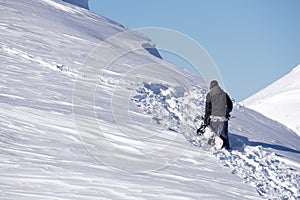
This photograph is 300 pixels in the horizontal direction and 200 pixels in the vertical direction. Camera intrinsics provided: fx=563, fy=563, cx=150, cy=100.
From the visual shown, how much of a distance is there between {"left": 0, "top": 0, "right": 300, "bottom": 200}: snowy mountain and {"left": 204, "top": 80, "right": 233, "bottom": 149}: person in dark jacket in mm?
518

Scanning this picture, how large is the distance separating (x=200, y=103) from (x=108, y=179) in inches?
427

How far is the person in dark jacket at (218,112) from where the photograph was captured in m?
12.3

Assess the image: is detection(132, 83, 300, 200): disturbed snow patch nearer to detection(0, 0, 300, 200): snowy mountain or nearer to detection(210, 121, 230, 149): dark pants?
detection(0, 0, 300, 200): snowy mountain

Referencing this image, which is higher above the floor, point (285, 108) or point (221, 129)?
point (221, 129)

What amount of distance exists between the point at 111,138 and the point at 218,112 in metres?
3.15

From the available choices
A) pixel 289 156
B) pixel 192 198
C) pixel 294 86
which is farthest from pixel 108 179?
pixel 294 86

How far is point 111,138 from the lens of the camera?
10148mm

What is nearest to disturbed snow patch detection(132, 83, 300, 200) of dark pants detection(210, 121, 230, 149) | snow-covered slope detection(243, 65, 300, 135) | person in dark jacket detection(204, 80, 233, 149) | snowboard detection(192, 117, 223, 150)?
snowboard detection(192, 117, 223, 150)

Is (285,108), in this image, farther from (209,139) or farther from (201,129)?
(209,139)

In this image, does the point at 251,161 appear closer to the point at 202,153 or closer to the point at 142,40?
the point at 202,153

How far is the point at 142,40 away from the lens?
34719mm

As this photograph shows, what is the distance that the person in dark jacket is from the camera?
483 inches

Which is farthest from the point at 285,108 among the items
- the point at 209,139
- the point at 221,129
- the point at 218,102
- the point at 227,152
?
the point at 227,152

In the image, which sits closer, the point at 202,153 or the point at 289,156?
the point at 202,153
